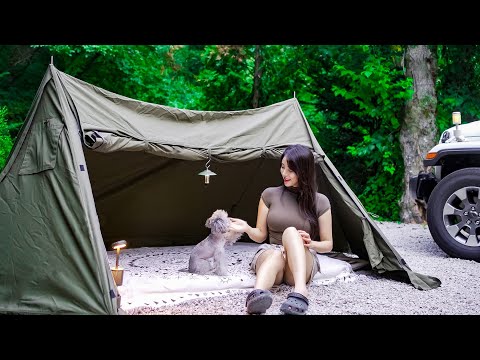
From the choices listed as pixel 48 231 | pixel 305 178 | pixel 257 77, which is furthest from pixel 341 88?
pixel 48 231

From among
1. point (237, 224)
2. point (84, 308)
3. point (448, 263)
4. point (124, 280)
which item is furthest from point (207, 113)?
point (448, 263)

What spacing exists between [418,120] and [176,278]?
18.5 feet

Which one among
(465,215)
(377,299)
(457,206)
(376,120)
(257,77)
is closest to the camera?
(377,299)

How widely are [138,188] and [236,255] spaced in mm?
1197

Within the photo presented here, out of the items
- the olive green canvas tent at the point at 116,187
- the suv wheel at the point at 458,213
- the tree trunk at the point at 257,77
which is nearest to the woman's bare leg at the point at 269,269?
the olive green canvas tent at the point at 116,187

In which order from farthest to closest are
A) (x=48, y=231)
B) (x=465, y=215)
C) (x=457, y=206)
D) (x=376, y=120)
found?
(x=376, y=120)
(x=457, y=206)
(x=465, y=215)
(x=48, y=231)

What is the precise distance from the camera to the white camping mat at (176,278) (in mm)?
3758

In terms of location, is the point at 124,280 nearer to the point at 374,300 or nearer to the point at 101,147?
the point at 101,147

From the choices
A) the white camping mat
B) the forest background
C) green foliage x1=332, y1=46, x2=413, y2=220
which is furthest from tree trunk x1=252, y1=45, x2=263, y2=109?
the white camping mat

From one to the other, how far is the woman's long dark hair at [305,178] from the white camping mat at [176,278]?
694 mm

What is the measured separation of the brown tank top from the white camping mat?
532 millimetres

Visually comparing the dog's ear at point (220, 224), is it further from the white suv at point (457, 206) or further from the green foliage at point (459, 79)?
the green foliage at point (459, 79)

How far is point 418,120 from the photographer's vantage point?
333 inches

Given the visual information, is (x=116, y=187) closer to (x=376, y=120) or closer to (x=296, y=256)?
(x=296, y=256)
